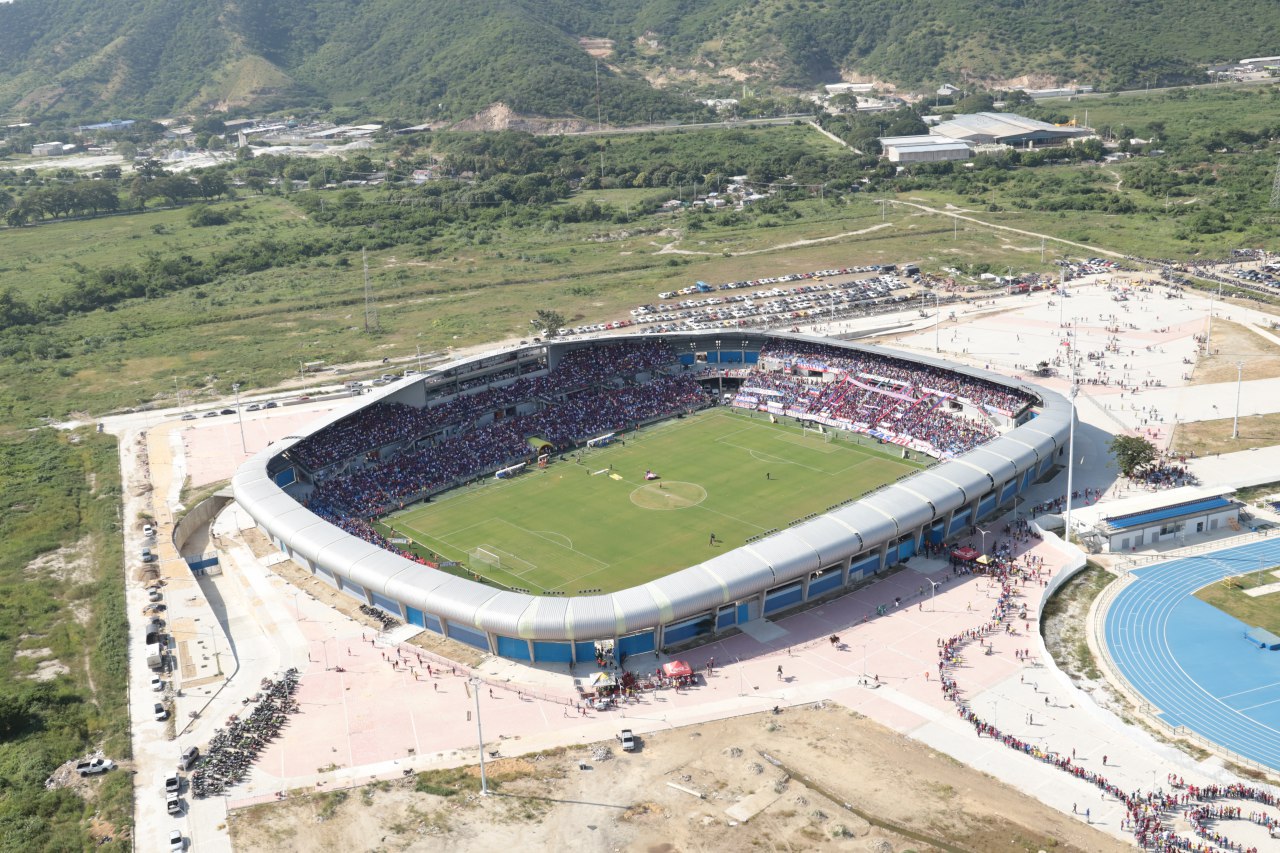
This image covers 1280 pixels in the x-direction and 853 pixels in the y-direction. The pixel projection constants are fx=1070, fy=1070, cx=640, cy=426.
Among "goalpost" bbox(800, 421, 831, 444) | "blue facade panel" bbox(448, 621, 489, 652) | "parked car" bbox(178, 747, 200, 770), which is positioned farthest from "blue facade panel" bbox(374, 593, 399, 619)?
"goalpost" bbox(800, 421, 831, 444)

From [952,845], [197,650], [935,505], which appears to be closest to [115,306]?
[197,650]

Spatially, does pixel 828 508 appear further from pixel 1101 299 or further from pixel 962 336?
pixel 1101 299

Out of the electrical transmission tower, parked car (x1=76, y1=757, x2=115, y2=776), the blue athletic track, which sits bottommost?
the blue athletic track

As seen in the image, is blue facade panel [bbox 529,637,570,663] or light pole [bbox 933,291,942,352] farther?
light pole [bbox 933,291,942,352]

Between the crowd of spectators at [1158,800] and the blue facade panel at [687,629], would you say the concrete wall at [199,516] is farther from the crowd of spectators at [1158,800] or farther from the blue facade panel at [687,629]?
the crowd of spectators at [1158,800]

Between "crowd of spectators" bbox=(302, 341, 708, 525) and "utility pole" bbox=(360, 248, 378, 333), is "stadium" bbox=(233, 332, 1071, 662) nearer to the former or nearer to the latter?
"crowd of spectators" bbox=(302, 341, 708, 525)

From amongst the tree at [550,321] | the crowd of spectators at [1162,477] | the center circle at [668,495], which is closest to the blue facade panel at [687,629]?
the center circle at [668,495]
